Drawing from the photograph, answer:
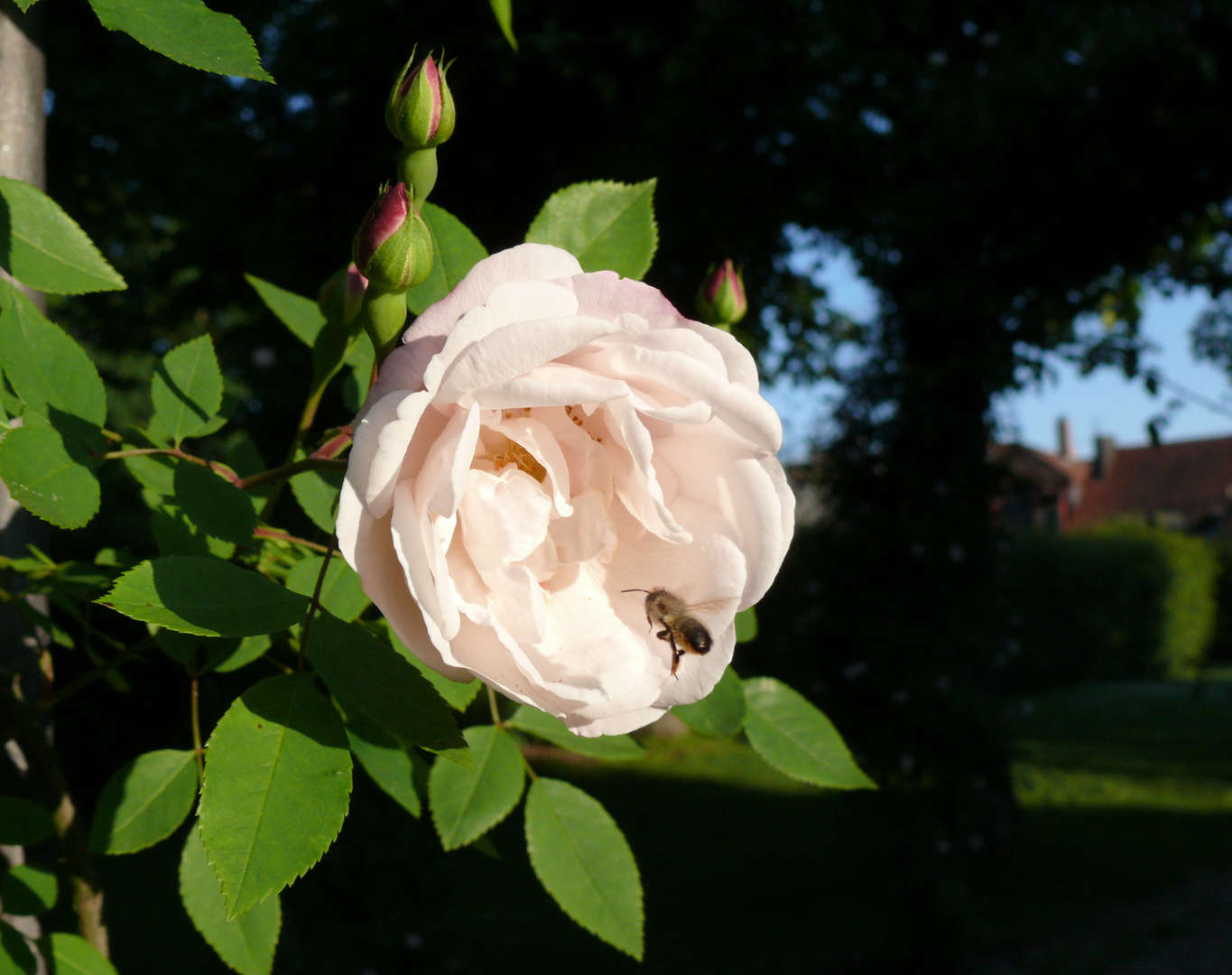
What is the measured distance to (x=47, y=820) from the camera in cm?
84

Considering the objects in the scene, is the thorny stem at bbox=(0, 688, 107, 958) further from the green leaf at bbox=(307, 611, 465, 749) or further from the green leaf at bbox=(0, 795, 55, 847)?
the green leaf at bbox=(307, 611, 465, 749)

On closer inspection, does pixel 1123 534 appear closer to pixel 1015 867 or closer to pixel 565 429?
pixel 1015 867

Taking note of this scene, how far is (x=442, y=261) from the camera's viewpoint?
32.4 inches

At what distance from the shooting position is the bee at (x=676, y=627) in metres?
0.60

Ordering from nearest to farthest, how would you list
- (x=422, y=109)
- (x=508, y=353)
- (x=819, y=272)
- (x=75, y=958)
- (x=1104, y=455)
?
(x=508, y=353), (x=422, y=109), (x=75, y=958), (x=819, y=272), (x=1104, y=455)

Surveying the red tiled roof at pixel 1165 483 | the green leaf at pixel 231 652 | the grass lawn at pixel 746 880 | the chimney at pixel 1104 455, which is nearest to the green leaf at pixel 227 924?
the green leaf at pixel 231 652

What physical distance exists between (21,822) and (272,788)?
0.43m

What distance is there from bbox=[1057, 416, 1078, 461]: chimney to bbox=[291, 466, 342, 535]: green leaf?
148 ft

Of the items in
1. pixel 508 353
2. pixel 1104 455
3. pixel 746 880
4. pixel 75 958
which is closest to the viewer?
pixel 508 353

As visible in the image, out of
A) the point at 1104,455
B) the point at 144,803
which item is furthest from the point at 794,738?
the point at 1104,455

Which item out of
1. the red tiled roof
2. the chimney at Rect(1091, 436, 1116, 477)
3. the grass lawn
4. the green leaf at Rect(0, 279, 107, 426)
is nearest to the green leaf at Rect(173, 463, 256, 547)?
the green leaf at Rect(0, 279, 107, 426)

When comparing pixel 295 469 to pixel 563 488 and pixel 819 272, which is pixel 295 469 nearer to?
pixel 563 488

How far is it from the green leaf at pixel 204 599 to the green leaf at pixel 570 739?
391mm

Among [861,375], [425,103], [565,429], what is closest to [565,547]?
[565,429]
